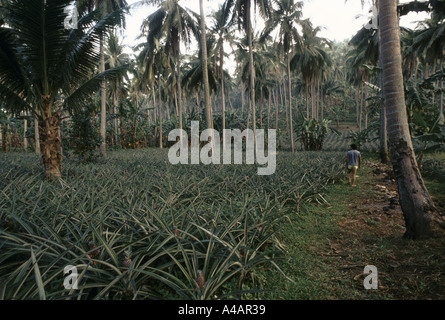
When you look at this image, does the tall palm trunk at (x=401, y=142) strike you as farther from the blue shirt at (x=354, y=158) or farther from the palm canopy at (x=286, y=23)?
the palm canopy at (x=286, y=23)

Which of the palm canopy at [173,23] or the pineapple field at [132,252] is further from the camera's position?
the palm canopy at [173,23]

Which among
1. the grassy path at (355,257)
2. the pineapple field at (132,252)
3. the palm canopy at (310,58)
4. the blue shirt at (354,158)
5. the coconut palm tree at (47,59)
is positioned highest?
the palm canopy at (310,58)

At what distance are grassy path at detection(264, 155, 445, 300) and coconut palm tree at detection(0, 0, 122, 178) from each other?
607cm

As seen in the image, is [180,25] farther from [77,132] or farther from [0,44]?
[0,44]

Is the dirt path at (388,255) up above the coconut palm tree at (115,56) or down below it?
below

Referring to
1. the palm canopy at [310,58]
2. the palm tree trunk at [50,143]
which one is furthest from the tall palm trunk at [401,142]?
the palm canopy at [310,58]

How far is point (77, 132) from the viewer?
10656 mm

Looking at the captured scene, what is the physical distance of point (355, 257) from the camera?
330 centimetres

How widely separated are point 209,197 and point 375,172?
25.2 feet

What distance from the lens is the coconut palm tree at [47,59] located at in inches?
208

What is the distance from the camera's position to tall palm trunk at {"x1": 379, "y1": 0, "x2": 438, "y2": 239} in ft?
11.6

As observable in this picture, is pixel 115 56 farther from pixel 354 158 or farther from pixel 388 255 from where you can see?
pixel 388 255
